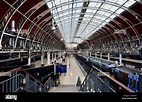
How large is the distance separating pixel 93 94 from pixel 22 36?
2062cm

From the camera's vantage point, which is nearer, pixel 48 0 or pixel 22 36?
pixel 48 0

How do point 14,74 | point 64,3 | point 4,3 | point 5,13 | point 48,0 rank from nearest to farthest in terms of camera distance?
point 14,74, point 4,3, point 5,13, point 48,0, point 64,3

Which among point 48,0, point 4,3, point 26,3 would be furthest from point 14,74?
point 48,0

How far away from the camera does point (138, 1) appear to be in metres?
20.4

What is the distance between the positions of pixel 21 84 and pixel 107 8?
73.5ft

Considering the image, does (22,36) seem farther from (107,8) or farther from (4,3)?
(107,8)

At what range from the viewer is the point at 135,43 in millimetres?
30391

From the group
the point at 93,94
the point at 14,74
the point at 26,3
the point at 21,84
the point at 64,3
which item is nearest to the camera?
the point at 93,94

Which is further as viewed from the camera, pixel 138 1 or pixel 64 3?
pixel 64 3

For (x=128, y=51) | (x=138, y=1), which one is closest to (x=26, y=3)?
(x=138, y=1)

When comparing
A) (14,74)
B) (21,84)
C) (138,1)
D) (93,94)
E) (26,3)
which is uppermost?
(138,1)

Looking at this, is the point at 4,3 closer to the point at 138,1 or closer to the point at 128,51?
the point at 138,1

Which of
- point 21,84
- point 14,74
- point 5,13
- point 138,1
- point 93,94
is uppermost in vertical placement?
point 138,1

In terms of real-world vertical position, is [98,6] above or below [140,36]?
above
